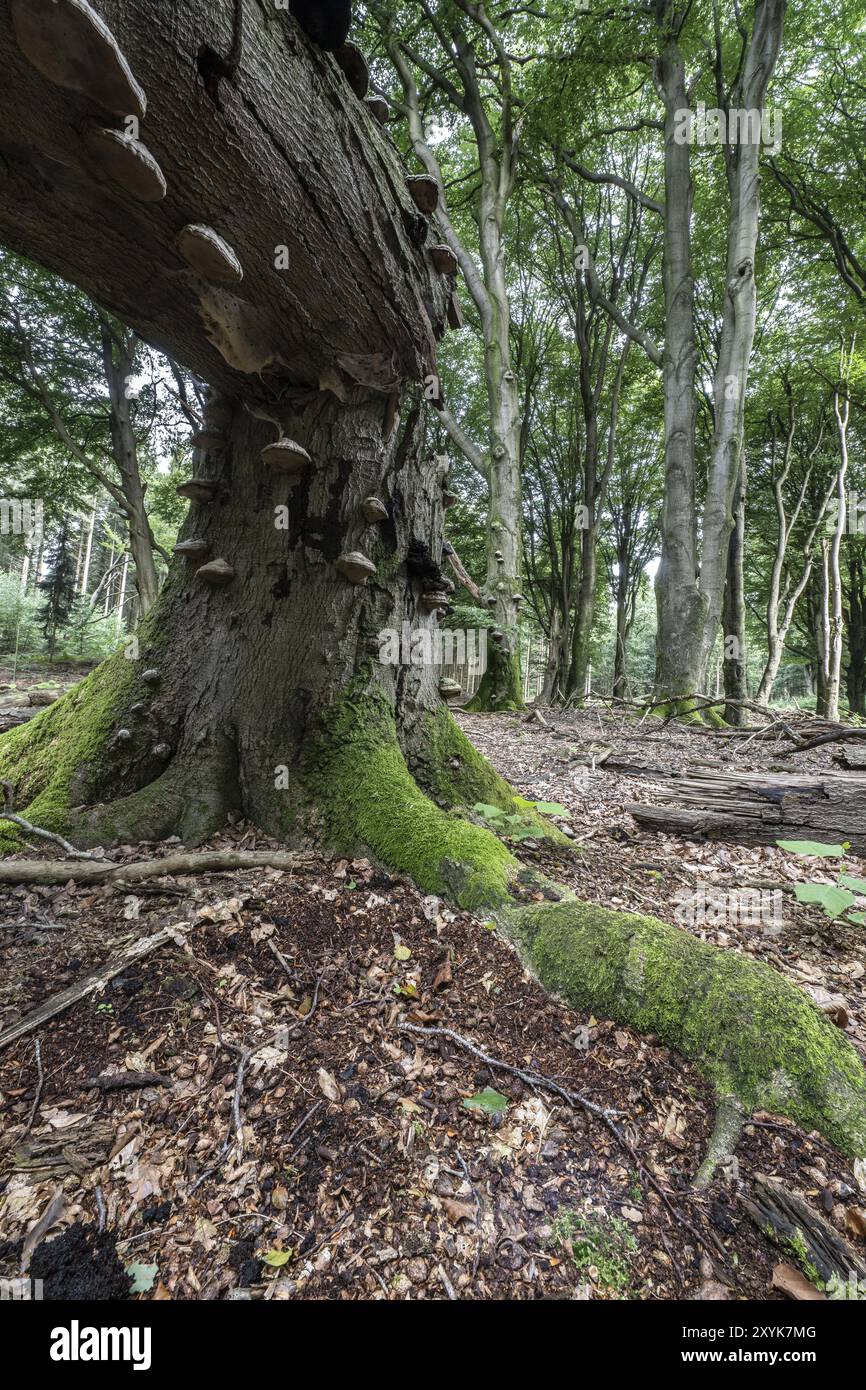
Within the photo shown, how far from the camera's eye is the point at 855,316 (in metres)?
14.3

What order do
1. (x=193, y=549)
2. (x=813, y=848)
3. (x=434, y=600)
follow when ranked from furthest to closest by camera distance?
(x=434, y=600), (x=193, y=549), (x=813, y=848)

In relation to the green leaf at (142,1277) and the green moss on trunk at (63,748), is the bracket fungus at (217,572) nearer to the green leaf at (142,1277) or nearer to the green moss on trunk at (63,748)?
the green moss on trunk at (63,748)

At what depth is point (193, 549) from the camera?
10.9 ft

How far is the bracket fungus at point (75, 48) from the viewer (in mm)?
1235

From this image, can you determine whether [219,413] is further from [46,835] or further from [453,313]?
[46,835]

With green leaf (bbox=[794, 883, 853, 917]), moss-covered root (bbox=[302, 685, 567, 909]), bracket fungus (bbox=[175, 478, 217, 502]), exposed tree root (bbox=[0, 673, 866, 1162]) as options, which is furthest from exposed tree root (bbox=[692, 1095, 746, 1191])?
bracket fungus (bbox=[175, 478, 217, 502])

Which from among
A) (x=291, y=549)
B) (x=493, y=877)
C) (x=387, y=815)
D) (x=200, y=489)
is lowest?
(x=493, y=877)

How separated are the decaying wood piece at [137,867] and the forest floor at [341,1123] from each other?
0.09m

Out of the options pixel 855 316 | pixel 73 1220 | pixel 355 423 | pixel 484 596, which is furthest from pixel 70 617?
pixel 855 316

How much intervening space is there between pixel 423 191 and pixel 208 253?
1708mm

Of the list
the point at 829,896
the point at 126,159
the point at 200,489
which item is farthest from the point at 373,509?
the point at 829,896

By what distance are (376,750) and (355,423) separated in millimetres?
2038

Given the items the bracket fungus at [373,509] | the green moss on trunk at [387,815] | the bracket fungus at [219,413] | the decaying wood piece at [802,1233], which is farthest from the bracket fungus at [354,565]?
the decaying wood piece at [802,1233]

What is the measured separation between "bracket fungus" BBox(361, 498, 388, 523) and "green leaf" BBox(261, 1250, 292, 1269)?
313 cm
